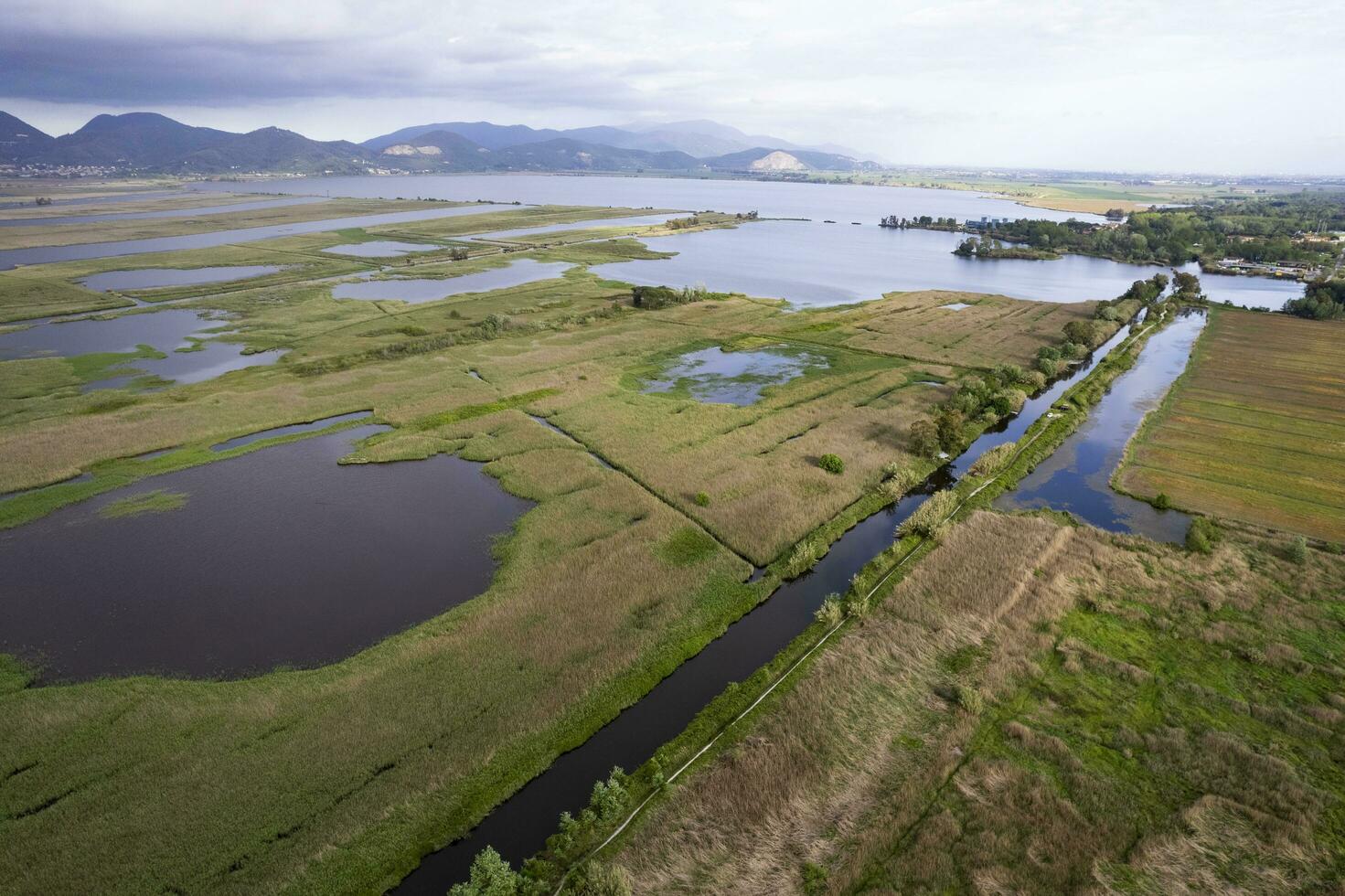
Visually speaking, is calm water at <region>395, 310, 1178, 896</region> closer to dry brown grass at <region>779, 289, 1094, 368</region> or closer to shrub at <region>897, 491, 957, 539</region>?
shrub at <region>897, 491, 957, 539</region>

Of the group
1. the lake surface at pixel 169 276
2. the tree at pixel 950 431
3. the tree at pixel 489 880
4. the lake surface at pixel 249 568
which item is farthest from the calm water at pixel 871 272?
the tree at pixel 489 880

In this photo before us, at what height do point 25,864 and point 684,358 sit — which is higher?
point 684,358

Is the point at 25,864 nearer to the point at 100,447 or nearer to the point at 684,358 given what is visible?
the point at 100,447

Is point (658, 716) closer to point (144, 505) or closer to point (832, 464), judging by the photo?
point (832, 464)

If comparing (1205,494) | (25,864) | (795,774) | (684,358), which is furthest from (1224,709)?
(684,358)

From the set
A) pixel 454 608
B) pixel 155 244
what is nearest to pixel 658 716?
pixel 454 608
